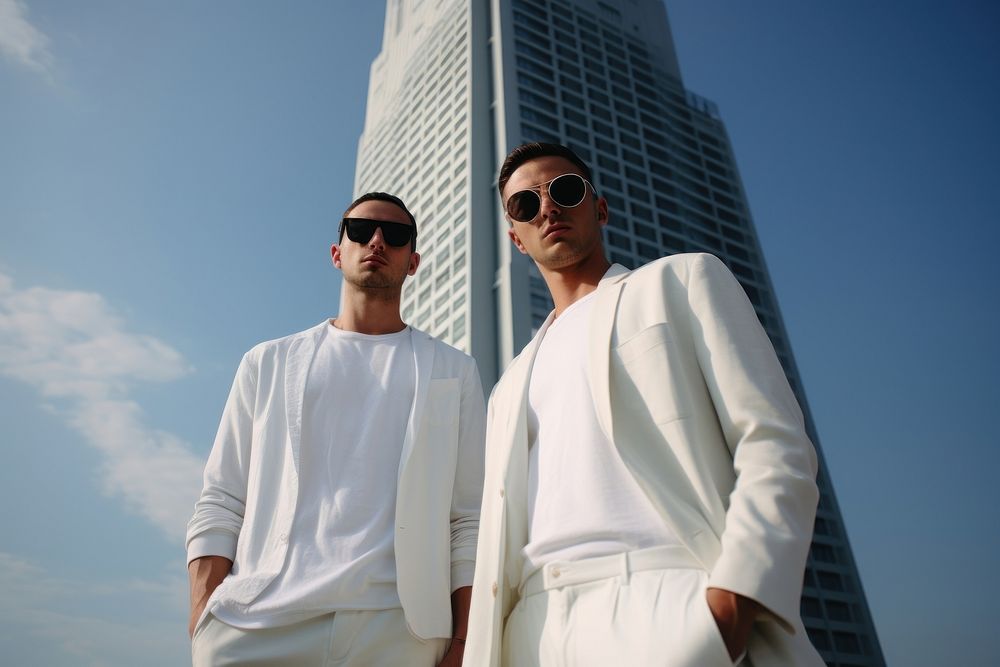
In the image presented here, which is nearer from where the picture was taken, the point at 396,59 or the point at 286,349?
the point at 286,349

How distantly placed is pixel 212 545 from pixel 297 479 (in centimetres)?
42

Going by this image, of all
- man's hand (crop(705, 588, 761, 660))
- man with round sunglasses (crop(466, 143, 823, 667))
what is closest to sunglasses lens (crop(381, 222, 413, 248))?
man with round sunglasses (crop(466, 143, 823, 667))

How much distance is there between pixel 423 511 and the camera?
8.84ft

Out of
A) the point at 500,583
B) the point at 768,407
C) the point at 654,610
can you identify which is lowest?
the point at 654,610

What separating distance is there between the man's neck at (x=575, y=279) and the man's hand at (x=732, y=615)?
1546mm

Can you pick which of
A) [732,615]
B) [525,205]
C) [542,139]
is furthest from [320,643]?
[542,139]

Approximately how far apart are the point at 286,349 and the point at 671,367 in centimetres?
208

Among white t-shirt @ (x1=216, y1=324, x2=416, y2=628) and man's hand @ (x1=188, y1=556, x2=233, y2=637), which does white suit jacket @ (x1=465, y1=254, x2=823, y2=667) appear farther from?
man's hand @ (x1=188, y1=556, x2=233, y2=637)

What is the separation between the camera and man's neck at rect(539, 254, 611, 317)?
2842mm

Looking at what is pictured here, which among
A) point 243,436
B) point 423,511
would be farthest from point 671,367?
point 243,436

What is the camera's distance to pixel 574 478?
2068mm

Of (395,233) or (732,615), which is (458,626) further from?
(395,233)

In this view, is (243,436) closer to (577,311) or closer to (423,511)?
(423,511)

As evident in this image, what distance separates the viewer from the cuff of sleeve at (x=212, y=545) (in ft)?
8.51
